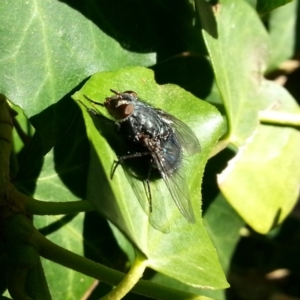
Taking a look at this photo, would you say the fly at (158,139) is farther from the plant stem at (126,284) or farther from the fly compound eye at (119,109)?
the plant stem at (126,284)

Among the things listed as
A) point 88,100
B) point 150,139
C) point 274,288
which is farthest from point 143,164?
point 274,288

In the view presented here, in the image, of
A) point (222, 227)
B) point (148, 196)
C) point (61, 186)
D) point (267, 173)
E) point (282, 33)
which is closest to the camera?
point (148, 196)

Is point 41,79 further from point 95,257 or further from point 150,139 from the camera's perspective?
point 95,257

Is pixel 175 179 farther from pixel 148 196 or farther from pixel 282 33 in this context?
pixel 282 33

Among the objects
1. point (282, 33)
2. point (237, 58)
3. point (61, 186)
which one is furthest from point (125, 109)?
point (282, 33)

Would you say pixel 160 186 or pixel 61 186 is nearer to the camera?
pixel 160 186

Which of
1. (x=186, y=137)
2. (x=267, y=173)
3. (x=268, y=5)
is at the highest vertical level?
A: (x=268, y=5)

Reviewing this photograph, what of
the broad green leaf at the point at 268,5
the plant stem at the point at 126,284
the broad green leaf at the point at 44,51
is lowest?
the plant stem at the point at 126,284

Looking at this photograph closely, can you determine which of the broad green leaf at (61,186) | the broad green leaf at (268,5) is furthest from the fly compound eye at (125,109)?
the broad green leaf at (268,5)

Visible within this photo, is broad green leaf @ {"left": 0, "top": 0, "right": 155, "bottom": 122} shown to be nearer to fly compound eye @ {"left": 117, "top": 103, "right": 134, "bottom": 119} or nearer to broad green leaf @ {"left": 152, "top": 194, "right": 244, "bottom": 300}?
fly compound eye @ {"left": 117, "top": 103, "right": 134, "bottom": 119}
